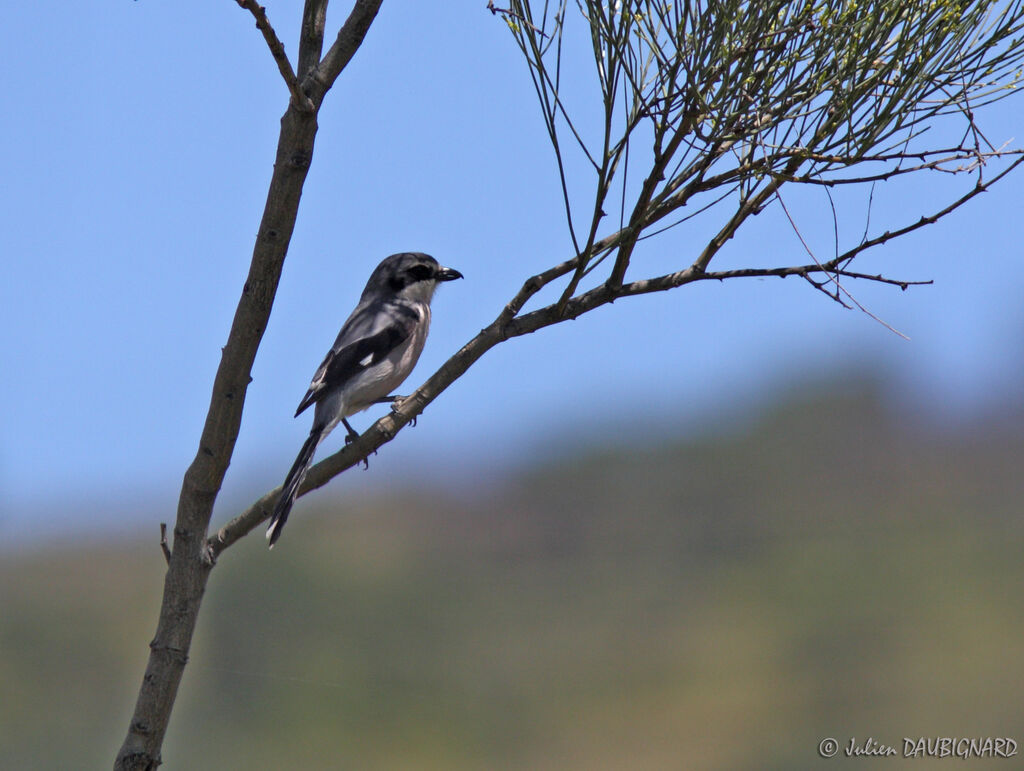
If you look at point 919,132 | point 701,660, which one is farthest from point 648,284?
point 701,660

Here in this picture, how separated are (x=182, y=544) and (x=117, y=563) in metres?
26.7

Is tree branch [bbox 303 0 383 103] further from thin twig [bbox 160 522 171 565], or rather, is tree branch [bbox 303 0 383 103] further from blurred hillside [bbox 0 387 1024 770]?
blurred hillside [bbox 0 387 1024 770]

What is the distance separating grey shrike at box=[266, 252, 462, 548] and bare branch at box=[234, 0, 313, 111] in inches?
94.9

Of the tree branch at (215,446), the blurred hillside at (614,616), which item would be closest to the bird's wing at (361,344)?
the tree branch at (215,446)

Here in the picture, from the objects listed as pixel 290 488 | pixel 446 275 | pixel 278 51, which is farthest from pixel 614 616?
pixel 278 51

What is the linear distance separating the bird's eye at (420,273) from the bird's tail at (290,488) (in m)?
1.37

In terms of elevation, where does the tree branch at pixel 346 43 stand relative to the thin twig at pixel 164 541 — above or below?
above

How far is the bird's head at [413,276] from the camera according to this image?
6586mm

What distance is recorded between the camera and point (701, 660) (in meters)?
38.1

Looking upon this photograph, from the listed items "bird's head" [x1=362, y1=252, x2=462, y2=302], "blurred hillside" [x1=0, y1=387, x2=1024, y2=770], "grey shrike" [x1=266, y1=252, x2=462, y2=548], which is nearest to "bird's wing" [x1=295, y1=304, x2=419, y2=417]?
"grey shrike" [x1=266, y1=252, x2=462, y2=548]

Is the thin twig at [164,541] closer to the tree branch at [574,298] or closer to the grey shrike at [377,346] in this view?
the tree branch at [574,298]

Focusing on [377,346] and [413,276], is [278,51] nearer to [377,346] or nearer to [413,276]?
[377,346]

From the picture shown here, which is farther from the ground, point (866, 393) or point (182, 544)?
point (866, 393)

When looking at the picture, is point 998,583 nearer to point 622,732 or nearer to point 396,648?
point 622,732
